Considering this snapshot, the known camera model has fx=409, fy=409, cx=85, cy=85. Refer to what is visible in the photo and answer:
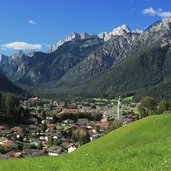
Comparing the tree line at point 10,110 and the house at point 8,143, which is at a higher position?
the tree line at point 10,110

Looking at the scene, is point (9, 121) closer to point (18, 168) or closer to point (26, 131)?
point (26, 131)

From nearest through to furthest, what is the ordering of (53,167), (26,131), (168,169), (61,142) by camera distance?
(168,169) < (53,167) < (61,142) < (26,131)

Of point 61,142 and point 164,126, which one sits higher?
point 164,126

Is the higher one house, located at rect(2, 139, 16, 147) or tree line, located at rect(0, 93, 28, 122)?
tree line, located at rect(0, 93, 28, 122)

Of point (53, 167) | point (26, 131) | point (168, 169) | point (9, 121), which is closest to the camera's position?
point (168, 169)

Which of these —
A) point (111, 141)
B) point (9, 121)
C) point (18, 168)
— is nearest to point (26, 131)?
point (9, 121)

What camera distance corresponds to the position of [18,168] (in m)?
22.9

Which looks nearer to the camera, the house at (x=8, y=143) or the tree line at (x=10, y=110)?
the house at (x=8, y=143)

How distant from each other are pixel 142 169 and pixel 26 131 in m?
136

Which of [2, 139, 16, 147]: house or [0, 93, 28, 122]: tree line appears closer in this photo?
[2, 139, 16, 147]: house

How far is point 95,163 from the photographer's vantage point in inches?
810

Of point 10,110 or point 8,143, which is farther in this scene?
point 10,110

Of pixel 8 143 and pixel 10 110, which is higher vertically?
pixel 10 110

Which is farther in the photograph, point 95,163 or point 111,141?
point 111,141
